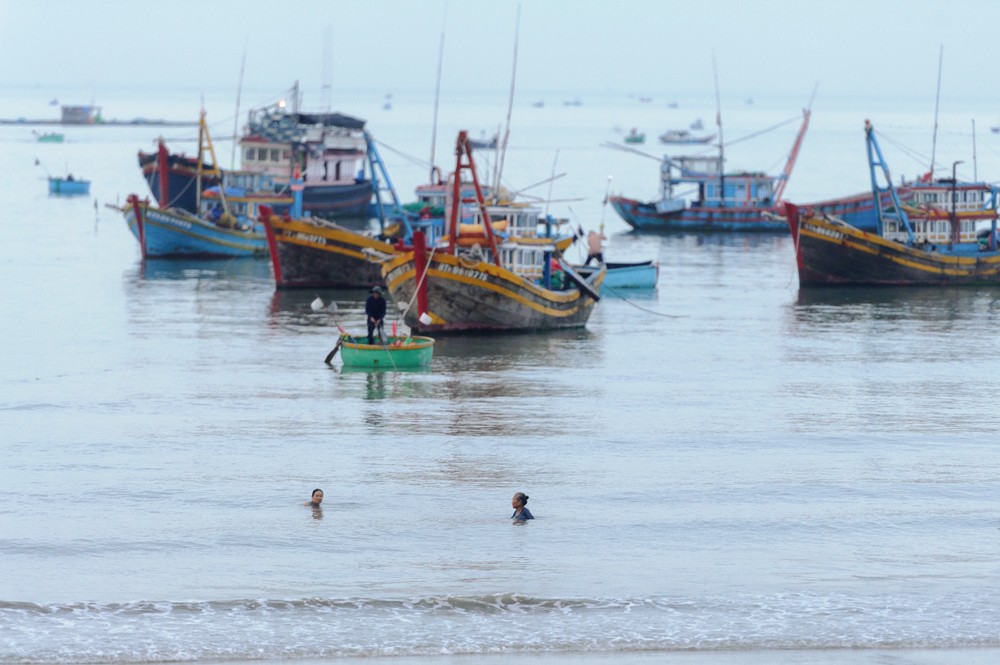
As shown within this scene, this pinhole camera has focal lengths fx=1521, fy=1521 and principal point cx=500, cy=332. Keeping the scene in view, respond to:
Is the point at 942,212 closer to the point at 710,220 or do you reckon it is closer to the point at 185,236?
the point at 710,220

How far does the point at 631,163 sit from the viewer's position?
184 meters

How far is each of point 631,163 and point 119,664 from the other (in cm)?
16897

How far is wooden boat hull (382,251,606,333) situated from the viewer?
41406 millimetres

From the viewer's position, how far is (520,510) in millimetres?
22406

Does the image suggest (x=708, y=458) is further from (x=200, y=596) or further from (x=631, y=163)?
(x=631, y=163)

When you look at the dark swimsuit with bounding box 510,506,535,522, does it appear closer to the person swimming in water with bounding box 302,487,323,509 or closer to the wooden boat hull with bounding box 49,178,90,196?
the person swimming in water with bounding box 302,487,323,509

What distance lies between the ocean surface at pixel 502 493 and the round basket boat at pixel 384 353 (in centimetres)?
44

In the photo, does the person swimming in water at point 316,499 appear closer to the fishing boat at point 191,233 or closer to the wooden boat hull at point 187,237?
the fishing boat at point 191,233

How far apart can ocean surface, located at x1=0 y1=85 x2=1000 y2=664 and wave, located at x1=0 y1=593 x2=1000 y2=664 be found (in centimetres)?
4

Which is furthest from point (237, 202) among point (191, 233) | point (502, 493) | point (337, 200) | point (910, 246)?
point (502, 493)

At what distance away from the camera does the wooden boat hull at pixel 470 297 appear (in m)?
41.4

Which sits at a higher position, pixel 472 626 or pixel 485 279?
pixel 485 279

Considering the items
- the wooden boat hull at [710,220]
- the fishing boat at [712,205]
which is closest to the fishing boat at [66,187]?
the fishing boat at [712,205]

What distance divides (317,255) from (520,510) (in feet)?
106
